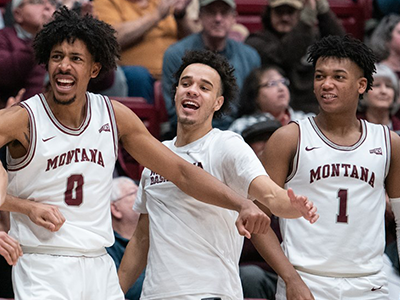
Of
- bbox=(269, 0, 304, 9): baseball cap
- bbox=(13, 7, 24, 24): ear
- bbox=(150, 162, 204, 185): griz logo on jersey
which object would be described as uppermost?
bbox=(269, 0, 304, 9): baseball cap

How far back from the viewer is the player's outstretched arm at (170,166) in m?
4.04

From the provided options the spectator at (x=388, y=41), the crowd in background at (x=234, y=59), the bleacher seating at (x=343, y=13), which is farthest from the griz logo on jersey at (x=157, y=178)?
the bleacher seating at (x=343, y=13)

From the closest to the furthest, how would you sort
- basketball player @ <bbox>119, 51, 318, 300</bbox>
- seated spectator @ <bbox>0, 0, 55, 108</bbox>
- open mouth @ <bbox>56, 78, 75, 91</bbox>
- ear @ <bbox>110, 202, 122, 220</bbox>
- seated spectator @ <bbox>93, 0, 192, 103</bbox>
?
1. open mouth @ <bbox>56, 78, 75, 91</bbox>
2. basketball player @ <bbox>119, 51, 318, 300</bbox>
3. ear @ <bbox>110, 202, 122, 220</bbox>
4. seated spectator @ <bbox>0, 0, 55, 108</bbox>
5. seated spectator @ <bbox>93, 0, 192, 103</bbox>

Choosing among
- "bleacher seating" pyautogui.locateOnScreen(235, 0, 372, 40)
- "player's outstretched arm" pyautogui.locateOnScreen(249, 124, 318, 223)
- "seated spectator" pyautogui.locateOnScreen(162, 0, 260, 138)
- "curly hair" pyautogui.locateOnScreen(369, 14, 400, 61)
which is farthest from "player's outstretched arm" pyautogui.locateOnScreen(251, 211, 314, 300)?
"bleacher seating" pyautogui.locateOnScreen(235, 0, 372, 40)

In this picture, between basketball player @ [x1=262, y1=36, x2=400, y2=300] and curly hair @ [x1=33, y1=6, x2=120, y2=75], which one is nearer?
curly hair @ [x1=33, y1=6, x2=120, y2=75]

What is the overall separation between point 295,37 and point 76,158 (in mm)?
4347

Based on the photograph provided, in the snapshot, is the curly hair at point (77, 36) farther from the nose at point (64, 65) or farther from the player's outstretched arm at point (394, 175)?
the player's outstretched arm at point (394, 175)

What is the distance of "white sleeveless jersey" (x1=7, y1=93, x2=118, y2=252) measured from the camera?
153 inches

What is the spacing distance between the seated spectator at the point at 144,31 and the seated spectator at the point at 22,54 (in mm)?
1050

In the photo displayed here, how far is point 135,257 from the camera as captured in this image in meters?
4.54

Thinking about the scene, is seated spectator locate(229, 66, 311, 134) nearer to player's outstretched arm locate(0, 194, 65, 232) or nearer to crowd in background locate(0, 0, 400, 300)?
crowd in background locate(0, 0, 400, 300)

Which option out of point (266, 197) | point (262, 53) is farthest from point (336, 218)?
point (262, 53)

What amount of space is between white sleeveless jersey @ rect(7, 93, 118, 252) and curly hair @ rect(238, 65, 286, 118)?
10.0 ft

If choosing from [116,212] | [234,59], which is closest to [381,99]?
[234,59]
